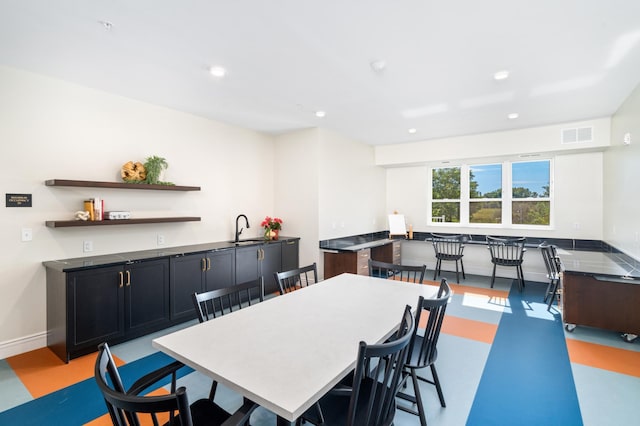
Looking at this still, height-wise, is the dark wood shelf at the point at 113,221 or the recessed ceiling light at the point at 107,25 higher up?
the recessed ceiling light at the point at 107,25

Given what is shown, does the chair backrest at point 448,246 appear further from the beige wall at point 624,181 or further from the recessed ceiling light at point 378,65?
the recessed ceiling light at point 378,65

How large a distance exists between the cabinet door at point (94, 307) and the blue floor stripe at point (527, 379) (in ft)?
10.7

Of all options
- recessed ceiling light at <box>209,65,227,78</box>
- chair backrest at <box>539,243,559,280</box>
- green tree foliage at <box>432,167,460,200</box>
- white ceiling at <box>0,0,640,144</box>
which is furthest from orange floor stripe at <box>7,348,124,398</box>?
green tree foliage at <box>432,167,460,200</box>

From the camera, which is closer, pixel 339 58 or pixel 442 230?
pixel 339 58

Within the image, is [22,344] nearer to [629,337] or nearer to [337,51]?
[337,51]

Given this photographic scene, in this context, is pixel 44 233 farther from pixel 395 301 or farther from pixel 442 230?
pixel 442 230

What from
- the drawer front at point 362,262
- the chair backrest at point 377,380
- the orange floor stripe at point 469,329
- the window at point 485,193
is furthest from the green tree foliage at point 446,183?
the chair backrest at point 377,380

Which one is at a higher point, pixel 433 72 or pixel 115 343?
pixel 433 72

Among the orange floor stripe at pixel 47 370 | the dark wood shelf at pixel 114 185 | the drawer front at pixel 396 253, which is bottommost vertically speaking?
the orange floor stripe at pixel 47 370

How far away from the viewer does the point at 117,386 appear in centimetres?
117

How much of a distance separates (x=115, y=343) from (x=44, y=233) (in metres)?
1.33

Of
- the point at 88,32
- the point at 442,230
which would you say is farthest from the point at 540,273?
the point at 88,32

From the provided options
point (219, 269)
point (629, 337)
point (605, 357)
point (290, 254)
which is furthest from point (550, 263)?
point (219, 269)

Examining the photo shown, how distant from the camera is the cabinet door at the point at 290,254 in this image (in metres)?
5.04
